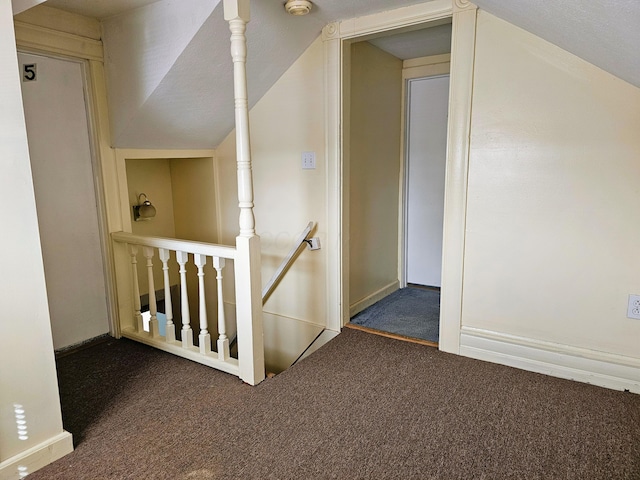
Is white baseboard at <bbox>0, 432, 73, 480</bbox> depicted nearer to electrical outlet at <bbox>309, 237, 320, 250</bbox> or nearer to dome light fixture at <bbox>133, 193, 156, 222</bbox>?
electrical outlet at <bbox>309, 237, 320, 250</bbox>

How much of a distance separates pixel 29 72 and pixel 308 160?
166 centimetres

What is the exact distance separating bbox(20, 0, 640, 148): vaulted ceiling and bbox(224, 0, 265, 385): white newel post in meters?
0.21

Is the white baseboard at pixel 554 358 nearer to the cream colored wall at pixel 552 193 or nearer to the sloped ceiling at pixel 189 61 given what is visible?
the cream colored wall at pixel 552 193

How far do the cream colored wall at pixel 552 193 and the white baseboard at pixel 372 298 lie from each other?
105 centimetres

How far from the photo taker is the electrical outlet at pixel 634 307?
6.97 feet

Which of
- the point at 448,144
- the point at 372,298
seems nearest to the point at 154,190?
the point at 372,298

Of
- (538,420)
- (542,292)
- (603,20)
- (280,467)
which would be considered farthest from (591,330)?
(280,467)

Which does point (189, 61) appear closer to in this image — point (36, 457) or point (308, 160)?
point (308, 160)

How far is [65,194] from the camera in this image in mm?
2705

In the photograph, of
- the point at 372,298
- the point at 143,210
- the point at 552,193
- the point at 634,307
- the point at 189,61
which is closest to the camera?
the point at 634,307

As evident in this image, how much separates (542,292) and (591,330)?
29 centimetres

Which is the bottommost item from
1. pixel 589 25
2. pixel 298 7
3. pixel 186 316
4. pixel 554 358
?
pixel 554 358

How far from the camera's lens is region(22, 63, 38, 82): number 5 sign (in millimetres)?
2463

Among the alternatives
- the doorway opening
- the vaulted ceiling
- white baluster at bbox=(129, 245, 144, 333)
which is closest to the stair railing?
white baluster at bbox=(129, 245, 144, 333)
